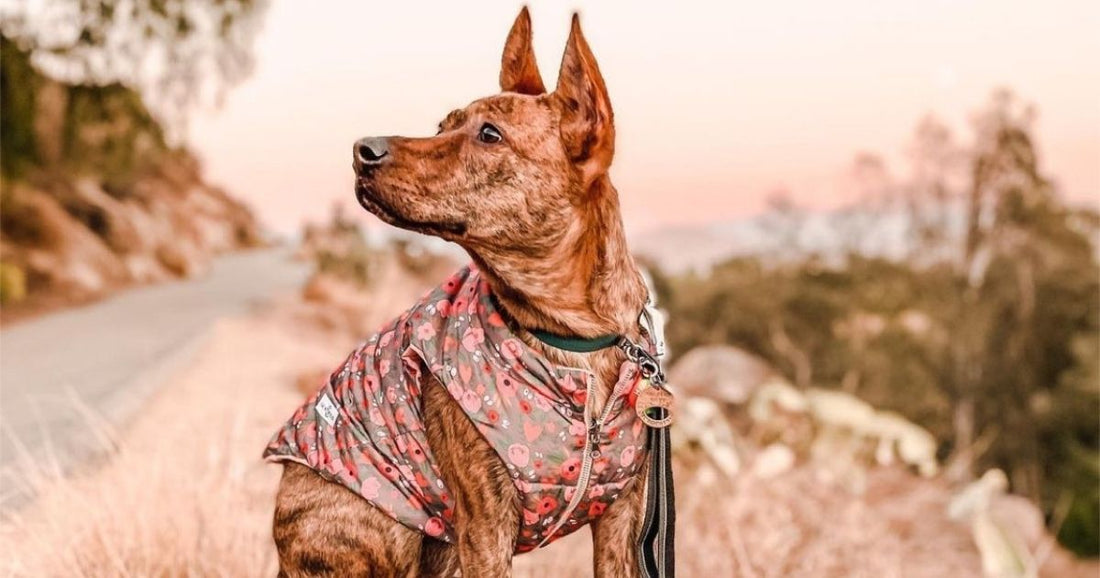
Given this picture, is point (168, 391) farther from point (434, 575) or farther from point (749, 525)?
point (434, 575)

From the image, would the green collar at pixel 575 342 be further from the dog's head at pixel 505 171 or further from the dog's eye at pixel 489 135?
the dog's eye at pixel 489 135

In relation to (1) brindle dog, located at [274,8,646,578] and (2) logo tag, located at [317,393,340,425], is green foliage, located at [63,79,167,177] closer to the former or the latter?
(2) logo tag, located at [317,393,340,425]

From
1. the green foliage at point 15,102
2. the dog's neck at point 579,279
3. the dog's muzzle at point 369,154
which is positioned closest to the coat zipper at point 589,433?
the dog's neck at point 579,279

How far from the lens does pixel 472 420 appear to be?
9.12ft

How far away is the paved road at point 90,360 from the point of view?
19.4 feet

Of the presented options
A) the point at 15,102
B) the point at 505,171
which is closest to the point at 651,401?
the point at 505,171

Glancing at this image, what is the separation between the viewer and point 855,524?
6305mm

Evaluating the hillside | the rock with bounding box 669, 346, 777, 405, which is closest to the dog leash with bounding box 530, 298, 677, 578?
the rock with bounding box 669, 346, 777, 405

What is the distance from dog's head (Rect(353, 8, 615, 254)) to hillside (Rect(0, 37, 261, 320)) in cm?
1034

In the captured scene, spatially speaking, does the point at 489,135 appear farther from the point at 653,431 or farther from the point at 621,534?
the point at 621,534

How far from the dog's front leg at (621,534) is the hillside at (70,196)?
34.0ft

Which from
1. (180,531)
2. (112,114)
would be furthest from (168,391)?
(112,114)

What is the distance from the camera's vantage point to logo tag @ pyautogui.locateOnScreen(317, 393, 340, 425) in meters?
3.00

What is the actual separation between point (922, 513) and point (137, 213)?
50.3 ft
